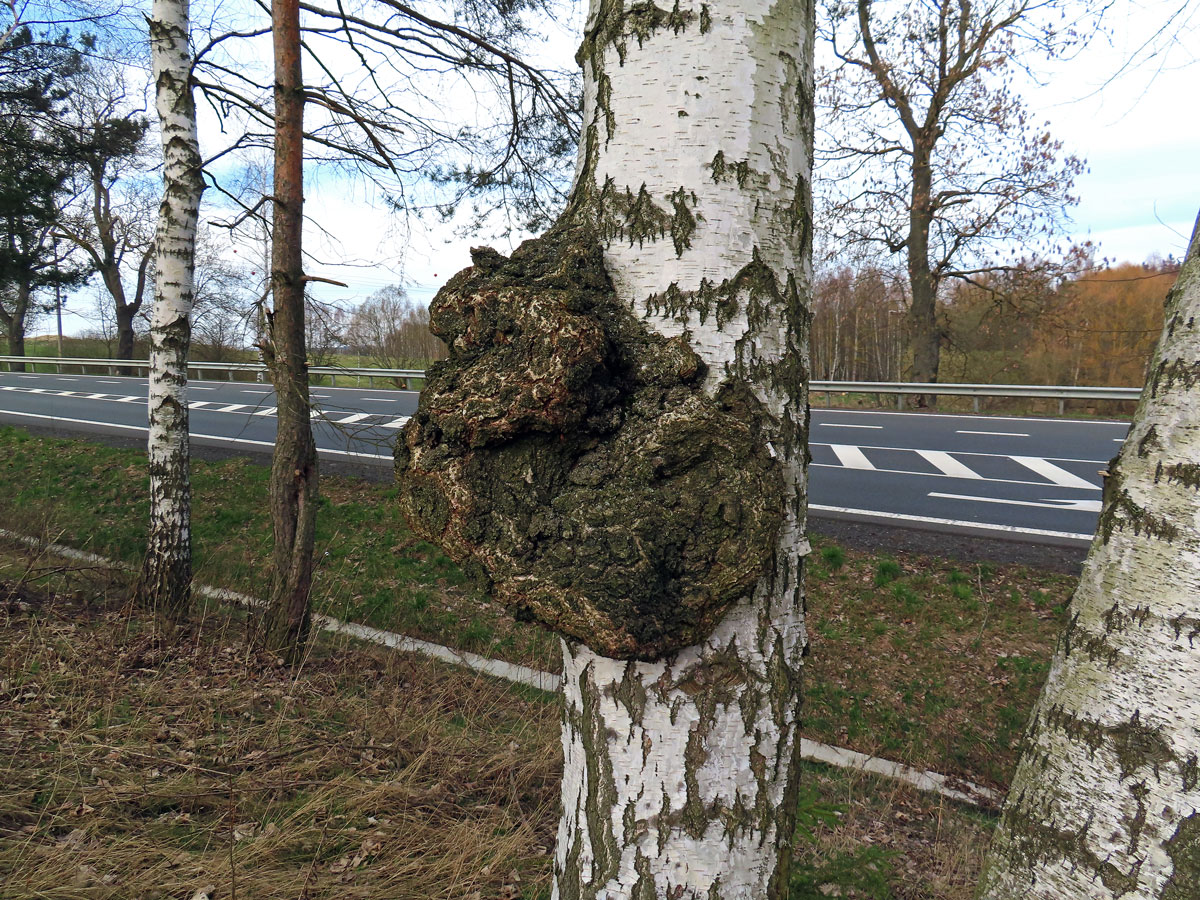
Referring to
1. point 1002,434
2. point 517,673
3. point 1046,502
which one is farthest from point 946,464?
point 517,673

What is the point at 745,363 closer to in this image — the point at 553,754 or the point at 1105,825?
the point at 1105,825

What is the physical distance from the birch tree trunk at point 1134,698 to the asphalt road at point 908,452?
124 inches

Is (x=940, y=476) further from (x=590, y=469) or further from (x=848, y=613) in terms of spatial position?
(x=590, y=469)

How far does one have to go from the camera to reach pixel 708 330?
1124 millimetres

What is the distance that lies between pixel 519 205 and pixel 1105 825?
6.56 metres

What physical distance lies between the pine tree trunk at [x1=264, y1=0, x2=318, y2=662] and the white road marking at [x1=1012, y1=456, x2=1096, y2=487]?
26.3 feet

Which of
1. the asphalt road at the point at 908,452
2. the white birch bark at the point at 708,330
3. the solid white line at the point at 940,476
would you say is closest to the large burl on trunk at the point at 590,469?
the white birch bark at the point at 708,330

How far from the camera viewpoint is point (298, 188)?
4.46 metres

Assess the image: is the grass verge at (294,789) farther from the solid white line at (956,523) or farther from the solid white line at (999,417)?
the solid white line at (999,417)

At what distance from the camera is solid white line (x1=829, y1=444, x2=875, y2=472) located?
359 inches

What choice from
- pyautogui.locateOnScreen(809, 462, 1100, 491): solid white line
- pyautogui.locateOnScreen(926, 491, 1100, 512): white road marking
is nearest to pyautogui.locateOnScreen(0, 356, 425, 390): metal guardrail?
pyautogui.locateOnScreen(809, 462, 1100, 491): solid white line

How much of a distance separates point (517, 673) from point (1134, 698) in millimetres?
4200

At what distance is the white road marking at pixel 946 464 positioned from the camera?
8.57 meters

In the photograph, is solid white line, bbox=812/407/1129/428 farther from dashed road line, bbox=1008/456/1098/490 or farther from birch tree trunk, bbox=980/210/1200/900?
birch tree trunk, bbox=980/210/1200/900
